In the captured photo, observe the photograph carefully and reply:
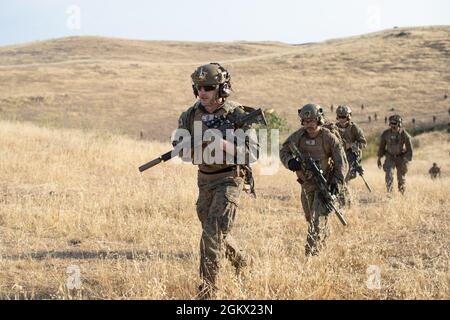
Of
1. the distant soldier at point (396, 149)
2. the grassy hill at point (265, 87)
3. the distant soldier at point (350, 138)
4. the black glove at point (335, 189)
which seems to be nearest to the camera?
the black glove at point (335, 189)

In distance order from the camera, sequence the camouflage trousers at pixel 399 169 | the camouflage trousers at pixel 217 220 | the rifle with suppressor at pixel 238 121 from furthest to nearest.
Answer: the camouflage trousers at pixel 399 169 < the rifle with suppressor at pixel 238 121 < the camouflage trousers at pixel 217 220

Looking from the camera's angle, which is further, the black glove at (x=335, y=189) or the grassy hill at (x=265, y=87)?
the grassy hill at (x=265, y=87)

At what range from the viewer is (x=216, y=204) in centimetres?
461

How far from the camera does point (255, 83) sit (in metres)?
46.6

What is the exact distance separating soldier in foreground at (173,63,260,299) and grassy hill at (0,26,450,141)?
2278 cm

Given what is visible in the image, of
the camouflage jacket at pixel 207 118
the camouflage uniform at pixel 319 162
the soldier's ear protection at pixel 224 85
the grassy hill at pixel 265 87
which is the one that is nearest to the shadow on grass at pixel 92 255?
the camouflage uniform at pixel 319 162

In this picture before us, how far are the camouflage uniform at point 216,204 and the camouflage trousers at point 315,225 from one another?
46.6 inches

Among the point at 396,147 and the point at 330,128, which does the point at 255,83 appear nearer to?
the point at 396,147

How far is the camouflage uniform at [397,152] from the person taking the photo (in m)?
11.7

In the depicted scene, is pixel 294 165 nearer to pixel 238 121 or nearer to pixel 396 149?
pixel 238 121

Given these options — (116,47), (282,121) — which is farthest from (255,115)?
(116,47)

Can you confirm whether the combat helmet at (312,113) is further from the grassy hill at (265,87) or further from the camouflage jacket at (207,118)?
the grassy hill at (265,87)

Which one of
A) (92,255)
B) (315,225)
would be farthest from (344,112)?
(92,255)

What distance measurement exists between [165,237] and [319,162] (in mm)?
2272
